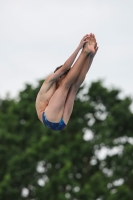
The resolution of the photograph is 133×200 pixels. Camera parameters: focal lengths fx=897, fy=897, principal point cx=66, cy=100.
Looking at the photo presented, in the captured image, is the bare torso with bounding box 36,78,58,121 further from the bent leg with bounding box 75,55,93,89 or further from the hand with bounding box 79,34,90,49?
the hand with bounding box 79,34,90,49

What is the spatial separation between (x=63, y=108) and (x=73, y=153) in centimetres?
2262

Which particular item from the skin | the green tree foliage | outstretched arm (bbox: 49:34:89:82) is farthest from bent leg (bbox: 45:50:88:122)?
the green tree foliage

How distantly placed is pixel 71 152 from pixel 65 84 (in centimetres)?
2294

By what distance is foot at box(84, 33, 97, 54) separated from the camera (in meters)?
14.3

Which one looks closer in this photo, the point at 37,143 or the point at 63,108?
the point at 63,108

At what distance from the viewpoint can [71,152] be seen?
37.6m

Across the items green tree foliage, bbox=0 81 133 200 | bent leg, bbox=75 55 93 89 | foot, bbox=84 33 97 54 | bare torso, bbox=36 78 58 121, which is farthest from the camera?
green tree foliage, bbox=0 81 133 200

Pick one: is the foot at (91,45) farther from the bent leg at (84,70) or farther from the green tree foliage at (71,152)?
the green tree foliage at (71,152)

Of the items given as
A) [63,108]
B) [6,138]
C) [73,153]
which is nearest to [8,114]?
[6,138]

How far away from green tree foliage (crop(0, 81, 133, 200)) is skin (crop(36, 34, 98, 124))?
2096 cm

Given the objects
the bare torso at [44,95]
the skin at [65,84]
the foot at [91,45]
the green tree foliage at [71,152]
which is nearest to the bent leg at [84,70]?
the skin at [65,84]

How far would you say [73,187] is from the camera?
3625cm

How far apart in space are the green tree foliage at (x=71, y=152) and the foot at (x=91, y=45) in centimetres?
2173

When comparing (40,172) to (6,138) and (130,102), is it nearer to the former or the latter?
(6,138)
